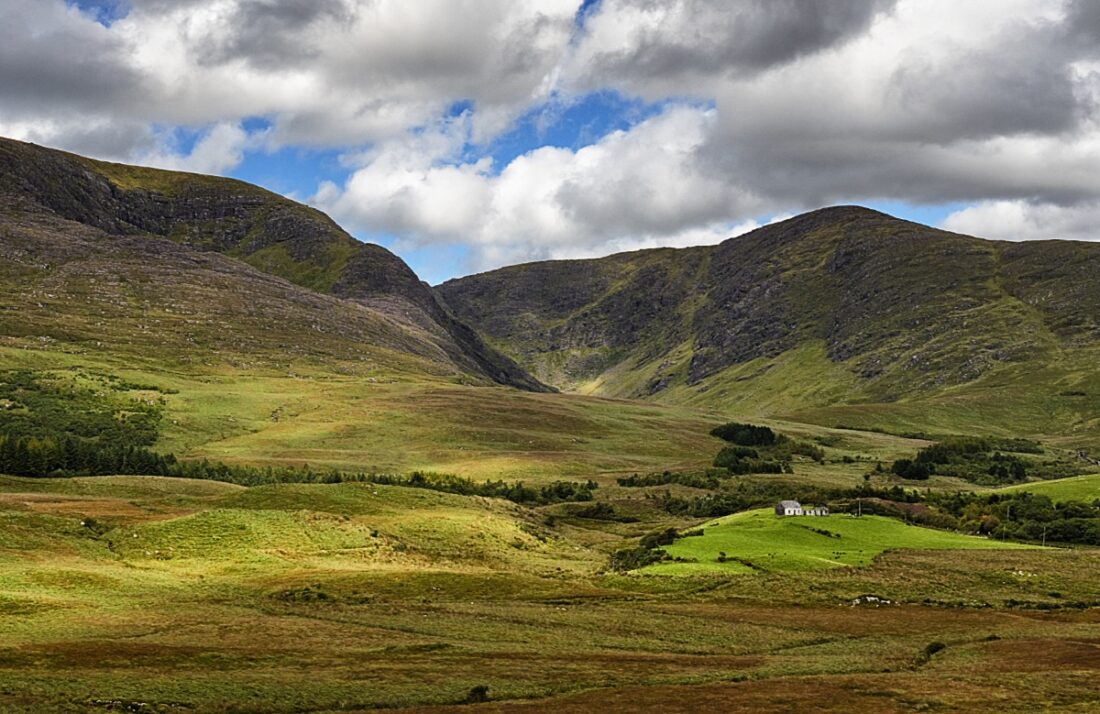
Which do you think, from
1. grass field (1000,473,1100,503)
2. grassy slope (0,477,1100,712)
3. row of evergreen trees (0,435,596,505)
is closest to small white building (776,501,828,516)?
grassy slope (0,477,1100,712)

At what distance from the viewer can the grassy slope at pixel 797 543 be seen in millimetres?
101250

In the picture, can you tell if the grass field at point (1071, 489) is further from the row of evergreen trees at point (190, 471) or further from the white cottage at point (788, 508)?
the row of evergreen trees at point (190, 471)

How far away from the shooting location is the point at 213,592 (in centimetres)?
7719

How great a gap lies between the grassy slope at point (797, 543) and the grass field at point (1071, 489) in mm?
37475

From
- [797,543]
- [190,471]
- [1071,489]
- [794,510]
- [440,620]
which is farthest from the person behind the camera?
[190,471]

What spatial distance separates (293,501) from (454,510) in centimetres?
2220

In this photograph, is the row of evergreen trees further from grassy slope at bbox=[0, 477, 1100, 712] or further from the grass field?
the grass field

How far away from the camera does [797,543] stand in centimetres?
11594

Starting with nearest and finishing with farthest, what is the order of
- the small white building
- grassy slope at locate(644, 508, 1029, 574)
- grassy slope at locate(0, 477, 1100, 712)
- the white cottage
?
grassy slope at locate(0, 477, 1100, 712) → grassy slope at locate(644, 508, 1029, 574) → the white cottage → the small white building

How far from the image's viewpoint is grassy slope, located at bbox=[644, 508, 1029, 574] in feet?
332

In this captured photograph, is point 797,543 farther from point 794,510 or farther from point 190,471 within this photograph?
point 190,471

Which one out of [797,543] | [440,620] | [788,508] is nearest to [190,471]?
[788,508]

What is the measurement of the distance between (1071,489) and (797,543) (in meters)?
77.9

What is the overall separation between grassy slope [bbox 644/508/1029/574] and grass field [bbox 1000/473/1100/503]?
1475 inches
